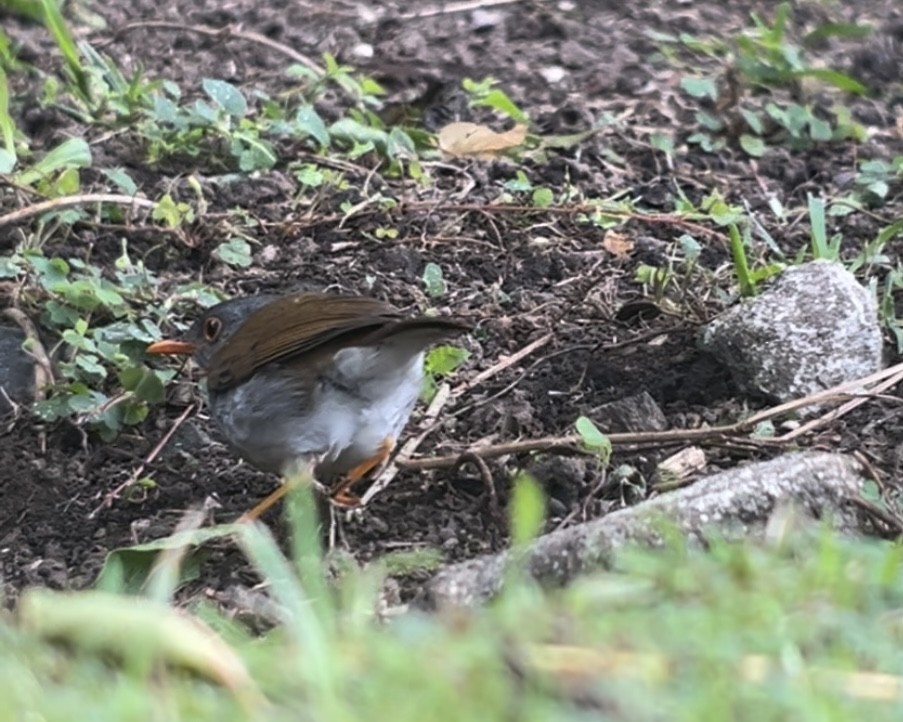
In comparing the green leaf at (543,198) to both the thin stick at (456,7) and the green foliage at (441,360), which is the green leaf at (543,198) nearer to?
the green foliage at (441,360)

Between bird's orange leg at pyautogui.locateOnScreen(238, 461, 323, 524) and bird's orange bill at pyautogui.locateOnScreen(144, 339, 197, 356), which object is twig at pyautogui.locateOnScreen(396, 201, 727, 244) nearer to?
bird's orange bill at pyautogui.locateOnScreen(144, 339, 197, 356)

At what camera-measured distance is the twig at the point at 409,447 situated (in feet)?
15.3

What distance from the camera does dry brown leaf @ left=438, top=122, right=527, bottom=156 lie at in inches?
266

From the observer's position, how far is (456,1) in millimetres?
8844

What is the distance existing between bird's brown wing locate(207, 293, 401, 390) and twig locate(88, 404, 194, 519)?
0.28 metres

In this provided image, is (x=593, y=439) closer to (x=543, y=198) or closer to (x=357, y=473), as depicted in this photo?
(x=357, y=473)

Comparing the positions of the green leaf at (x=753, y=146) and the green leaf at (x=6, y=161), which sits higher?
the green leaf at (x=6, y=161)

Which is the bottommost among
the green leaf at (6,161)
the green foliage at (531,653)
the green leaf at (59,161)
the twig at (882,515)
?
the green leaf at (59,161)

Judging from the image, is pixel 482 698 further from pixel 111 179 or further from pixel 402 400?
pixel 111 179

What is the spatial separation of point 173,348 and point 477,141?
220 cm

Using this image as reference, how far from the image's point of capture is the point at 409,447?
15.8 ft

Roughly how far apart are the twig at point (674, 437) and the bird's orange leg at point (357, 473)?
4.3 inches

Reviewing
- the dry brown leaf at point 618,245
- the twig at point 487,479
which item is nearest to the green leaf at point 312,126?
the dry brown leaf at point 618,245

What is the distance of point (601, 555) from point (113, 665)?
1.17 meters
